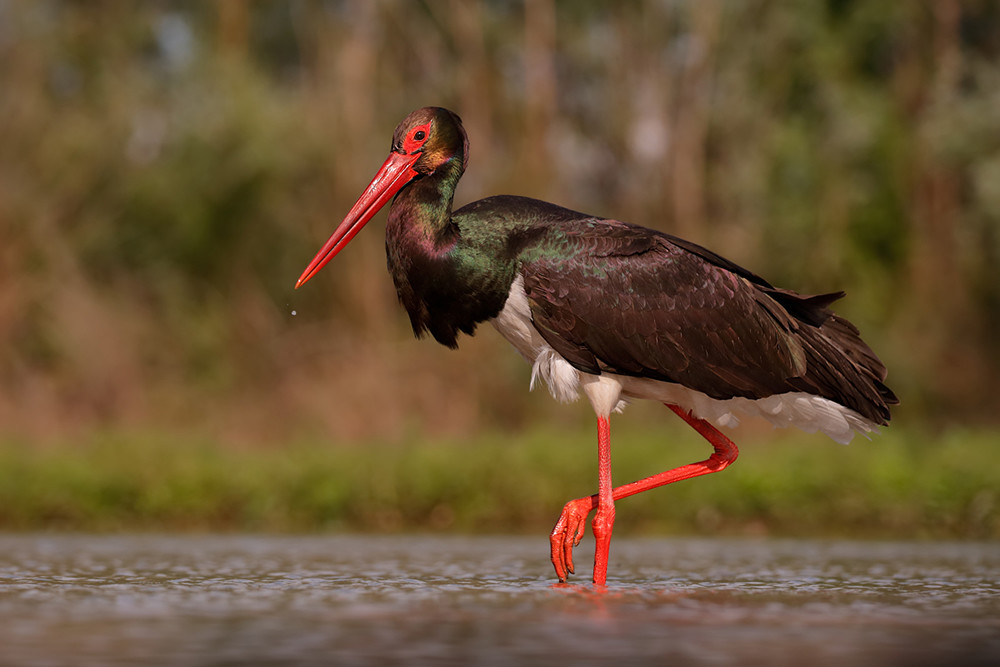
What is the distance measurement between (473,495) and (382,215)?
20.7ft

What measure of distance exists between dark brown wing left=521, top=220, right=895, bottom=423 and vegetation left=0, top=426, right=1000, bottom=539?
9.56 feet

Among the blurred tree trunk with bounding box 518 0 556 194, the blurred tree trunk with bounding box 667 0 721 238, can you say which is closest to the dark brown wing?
the blurred tree trunk with bounding box 518 0 556 194

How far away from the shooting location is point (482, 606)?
5.40 meters

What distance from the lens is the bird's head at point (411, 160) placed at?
7.15 meters

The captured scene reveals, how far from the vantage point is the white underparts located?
6922mm

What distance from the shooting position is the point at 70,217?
1620cm

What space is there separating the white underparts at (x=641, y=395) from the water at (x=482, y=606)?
658mm

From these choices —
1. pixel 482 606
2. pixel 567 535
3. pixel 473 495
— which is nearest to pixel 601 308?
pixel 567 535

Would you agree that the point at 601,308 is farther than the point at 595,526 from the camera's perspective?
No

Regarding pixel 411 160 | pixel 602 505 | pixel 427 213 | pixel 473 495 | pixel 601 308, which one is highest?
pixel 411 160

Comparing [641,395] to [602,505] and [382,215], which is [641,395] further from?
[382,215]

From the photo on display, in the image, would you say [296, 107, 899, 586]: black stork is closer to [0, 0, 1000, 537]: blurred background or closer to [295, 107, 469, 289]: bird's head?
[295, 107, 469, 289]: bird's head

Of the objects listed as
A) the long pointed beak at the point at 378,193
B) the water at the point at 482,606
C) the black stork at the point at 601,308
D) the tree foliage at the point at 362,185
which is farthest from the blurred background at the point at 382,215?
the long pointed beak at the point at 378,193

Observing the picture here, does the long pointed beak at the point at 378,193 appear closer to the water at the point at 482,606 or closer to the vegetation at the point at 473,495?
the water at the point at 482,606
